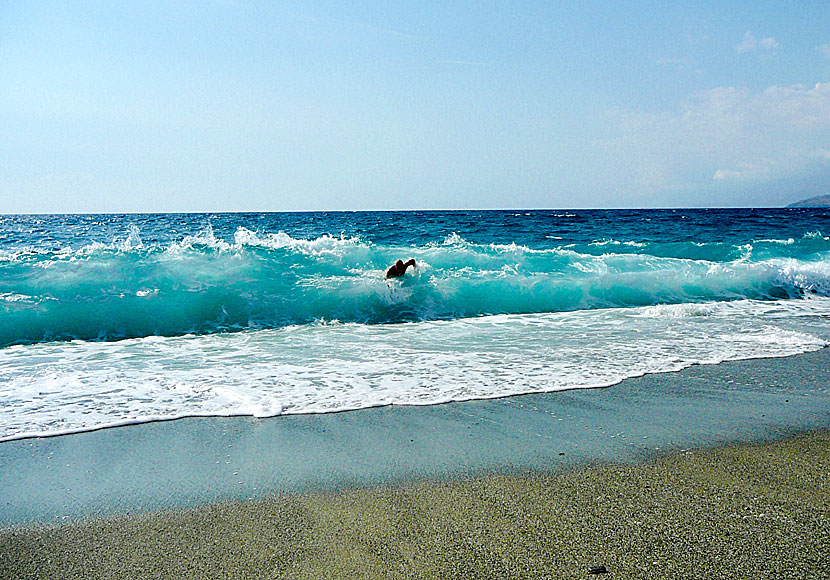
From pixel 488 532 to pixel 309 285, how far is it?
759 centimetres

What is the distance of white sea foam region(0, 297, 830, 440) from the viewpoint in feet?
13.2

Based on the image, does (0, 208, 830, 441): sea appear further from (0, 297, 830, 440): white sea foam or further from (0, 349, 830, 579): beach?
(0, 349, 830, 579): beach

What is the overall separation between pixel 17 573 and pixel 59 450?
1351mm

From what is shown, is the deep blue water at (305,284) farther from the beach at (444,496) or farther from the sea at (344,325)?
the beach at (444,496)

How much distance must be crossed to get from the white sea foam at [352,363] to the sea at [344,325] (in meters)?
0.03

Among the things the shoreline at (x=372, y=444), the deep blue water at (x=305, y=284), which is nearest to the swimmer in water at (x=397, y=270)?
the deep blue water at (x=305, y=284)

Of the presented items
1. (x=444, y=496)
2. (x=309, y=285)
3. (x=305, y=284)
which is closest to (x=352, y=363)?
(x=444, y=496)

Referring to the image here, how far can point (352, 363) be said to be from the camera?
531 centimetres

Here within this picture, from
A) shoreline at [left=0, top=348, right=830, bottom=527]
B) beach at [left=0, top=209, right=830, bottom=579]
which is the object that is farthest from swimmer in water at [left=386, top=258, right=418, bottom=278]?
shoreline at [left=0, top=348, right=830, bottom=527]

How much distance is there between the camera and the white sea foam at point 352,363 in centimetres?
403

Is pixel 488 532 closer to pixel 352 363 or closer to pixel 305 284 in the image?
pixel 352 363

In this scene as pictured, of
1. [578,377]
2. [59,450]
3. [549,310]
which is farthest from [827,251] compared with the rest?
[59,450]

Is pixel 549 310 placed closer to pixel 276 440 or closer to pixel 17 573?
pixel 276 440

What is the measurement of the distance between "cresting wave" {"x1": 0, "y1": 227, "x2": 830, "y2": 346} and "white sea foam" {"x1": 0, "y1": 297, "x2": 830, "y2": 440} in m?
0.82
